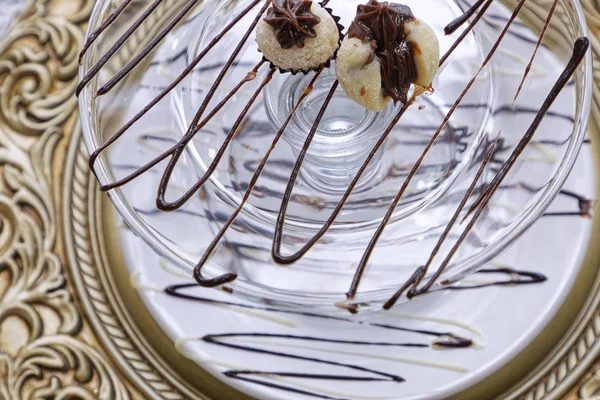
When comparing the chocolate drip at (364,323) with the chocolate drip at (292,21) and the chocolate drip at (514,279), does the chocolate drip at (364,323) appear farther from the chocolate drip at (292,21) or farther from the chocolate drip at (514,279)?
the chocolate drip at (292,21)

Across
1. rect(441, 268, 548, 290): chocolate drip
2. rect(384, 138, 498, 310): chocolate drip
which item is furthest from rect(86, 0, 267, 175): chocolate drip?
rect(441, 268, 548, 290): chocolate drip

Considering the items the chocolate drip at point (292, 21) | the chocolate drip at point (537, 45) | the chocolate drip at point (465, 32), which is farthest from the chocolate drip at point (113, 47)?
the chocolate drip at point (537, 45)

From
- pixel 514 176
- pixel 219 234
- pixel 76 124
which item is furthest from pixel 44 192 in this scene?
pixel 514 176

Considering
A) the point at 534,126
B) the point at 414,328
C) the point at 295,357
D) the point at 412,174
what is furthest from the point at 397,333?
the point at 534,126

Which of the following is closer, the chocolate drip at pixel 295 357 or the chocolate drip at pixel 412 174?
the chocolate drip at pixel 412 174

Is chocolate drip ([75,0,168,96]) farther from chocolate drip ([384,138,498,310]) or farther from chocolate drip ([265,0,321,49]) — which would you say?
chocolate drip ([384,138,498,310])

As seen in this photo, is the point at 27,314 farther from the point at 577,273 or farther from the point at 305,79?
the point at 577,273
